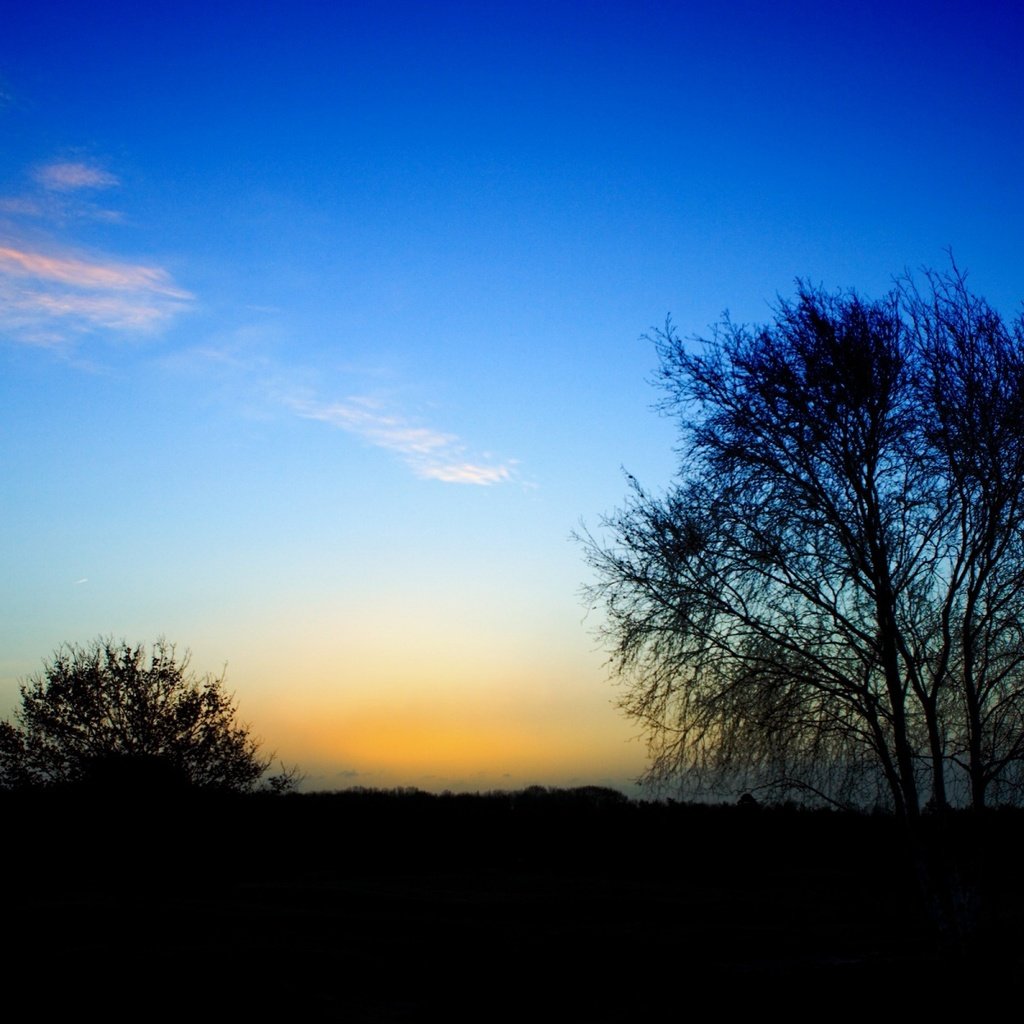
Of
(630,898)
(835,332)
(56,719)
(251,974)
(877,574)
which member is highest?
(835,332)

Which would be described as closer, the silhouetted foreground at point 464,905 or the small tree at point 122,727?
the silhouetted foreground at point 464,905

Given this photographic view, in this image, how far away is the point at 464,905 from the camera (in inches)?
981

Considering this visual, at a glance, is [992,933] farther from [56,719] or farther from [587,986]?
[56,719]

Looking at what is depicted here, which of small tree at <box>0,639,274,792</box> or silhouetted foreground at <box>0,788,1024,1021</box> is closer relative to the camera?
silhouetted foreground at <box>0,788,1024,1021</box>

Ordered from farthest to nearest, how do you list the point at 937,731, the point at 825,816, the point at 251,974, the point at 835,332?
1. the point at 825,816
2. the point at 835,332
3. the point at 937,731
4. the point at 251,974

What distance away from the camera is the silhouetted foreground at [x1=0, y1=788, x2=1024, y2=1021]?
1164cm

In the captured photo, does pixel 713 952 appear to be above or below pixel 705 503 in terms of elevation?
below

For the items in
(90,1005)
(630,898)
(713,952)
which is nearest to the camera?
(90,1005)

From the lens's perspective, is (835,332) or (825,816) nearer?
(835,332)

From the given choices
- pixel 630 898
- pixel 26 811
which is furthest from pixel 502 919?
pixel 26 811

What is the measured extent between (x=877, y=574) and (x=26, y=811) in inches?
1110

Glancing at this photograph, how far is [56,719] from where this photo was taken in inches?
1510

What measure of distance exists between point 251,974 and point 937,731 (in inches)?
394

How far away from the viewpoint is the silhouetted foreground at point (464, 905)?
11.6 metres
